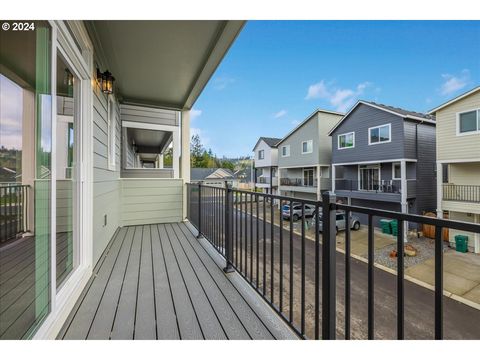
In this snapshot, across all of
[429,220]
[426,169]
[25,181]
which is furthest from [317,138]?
[25,181]

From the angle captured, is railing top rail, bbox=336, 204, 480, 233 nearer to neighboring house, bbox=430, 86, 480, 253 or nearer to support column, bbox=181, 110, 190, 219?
support column, bbox=181, 110, 190, 219

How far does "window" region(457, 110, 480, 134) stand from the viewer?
25.2ft

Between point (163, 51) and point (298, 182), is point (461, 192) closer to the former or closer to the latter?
point (298, 182)

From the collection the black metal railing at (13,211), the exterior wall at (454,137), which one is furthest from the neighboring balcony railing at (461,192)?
the black metal railing at (13,211)

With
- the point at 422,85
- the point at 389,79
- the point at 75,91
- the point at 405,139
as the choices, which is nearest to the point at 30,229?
the point at 75,91

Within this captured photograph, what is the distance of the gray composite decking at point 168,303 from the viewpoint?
1.47m

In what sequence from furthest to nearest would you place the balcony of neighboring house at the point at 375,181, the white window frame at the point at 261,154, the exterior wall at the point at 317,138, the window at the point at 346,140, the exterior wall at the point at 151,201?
the white window frame at the point at 261,154 → the exterior wall at the point at 317,138 → the window at the point at 346,140 → the balcony of neighboring house at the point at 375,181 → the exterior wall at the point at 151,201

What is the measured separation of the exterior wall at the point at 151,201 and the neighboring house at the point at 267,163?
13820mm

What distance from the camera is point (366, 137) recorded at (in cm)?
1104

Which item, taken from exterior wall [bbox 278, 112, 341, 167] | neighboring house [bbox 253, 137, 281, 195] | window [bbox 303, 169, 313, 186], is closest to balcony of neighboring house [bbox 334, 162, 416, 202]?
exterior wall [bbox 278, 112, 341, 167]

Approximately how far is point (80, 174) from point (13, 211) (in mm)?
887

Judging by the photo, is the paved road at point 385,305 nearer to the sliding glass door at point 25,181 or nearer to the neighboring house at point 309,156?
the sliding glass door at point 25,181
